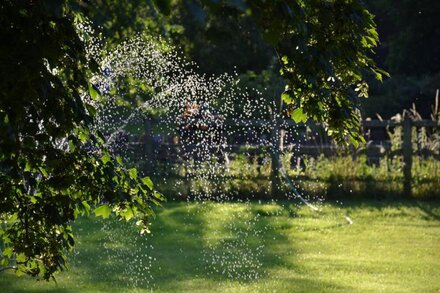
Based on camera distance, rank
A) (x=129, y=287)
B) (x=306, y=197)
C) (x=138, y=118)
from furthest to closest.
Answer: (x=138, y=118)
(x=306, y=197)
(x=129, y=287)

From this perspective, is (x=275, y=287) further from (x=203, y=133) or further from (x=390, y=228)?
(x=203, y=133)

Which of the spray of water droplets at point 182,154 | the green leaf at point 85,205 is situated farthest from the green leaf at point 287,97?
the spray of water droplets at point 182,154

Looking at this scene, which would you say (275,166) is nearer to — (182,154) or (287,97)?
(182,154)

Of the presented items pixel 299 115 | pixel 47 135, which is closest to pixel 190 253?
pixel 299 115

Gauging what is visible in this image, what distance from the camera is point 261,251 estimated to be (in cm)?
883

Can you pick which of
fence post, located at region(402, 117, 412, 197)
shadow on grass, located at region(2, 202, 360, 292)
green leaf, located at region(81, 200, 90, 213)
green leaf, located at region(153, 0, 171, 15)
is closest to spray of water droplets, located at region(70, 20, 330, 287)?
shadow on grass, located at region(2, 202, 360, 292)

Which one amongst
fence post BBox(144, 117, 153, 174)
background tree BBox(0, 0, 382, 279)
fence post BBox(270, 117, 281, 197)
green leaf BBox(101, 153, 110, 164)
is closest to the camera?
background tree BBox(0, 0, 382, 279)

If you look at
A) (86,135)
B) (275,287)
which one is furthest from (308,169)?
(86,135)

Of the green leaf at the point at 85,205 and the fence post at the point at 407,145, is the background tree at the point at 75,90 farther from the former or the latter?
the fence post at the point at 407,145

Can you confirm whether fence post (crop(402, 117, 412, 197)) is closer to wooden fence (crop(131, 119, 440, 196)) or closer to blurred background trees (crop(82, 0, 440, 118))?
wooden fence (crop(131, 119, 440, 196))

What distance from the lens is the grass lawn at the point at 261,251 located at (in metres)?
7.24

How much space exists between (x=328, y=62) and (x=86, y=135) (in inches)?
→ 57.9

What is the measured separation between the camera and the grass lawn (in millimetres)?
7242

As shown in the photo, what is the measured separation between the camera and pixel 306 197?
12219 millimetres
